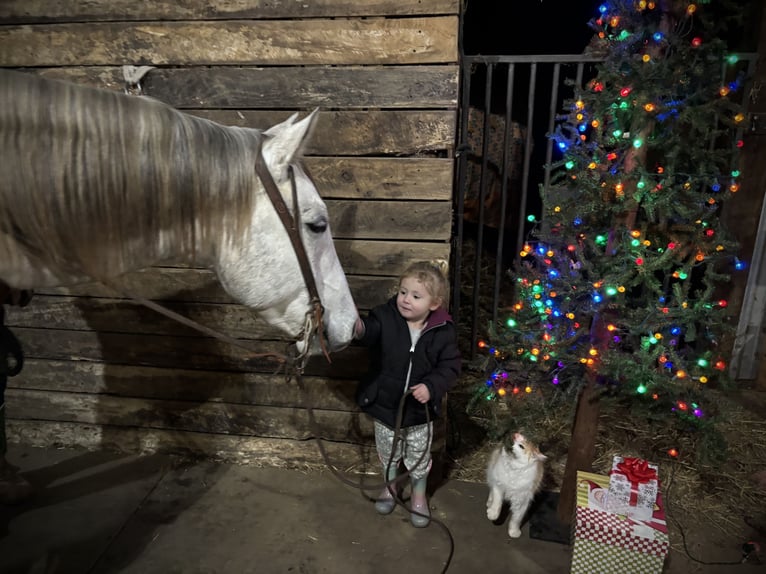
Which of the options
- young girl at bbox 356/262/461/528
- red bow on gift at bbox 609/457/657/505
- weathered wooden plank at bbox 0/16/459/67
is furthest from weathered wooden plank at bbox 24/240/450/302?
red bow on gift at bbox 609/457/657/505

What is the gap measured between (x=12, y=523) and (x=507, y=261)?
14.4 ft

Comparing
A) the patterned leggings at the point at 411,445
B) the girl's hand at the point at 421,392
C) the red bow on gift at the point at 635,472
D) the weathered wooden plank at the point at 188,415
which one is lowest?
the weathered wooden plank at the point at 188,415

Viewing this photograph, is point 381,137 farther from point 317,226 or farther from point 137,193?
point 137,193

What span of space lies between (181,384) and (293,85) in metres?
1.68

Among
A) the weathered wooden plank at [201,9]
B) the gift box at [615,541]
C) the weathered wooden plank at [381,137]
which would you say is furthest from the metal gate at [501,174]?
the gift box at [615,541]

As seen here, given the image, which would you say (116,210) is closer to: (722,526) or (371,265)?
(371,265)

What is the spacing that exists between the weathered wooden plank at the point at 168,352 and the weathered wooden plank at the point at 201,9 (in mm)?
1509

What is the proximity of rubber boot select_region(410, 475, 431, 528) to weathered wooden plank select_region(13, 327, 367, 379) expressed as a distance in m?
0.60

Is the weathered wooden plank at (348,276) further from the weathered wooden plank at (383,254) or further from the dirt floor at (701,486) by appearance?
the dirt floor at (701,486)

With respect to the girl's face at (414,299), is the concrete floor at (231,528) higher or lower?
lower

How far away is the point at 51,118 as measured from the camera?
1.23 m

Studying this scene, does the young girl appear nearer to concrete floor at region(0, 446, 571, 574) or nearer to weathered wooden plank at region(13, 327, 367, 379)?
concrete floor at region(0, 446, 571, 574)

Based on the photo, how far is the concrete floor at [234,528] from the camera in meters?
2.11

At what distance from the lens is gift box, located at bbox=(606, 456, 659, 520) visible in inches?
75.5
